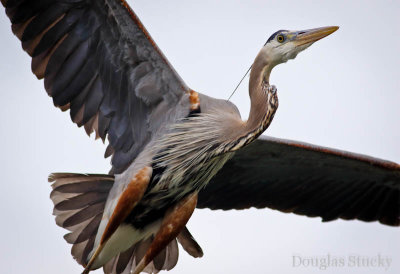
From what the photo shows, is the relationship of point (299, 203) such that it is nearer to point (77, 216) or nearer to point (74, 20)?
point (77, 216)

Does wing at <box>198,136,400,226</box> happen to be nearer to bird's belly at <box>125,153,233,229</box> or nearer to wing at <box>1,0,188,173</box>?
bird's belly at <box>125,153,233,229</box>

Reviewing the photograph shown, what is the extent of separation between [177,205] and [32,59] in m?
1.74

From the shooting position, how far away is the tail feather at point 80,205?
7.25 meters

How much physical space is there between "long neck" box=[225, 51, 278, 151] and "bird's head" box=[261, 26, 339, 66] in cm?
7

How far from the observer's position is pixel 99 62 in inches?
284

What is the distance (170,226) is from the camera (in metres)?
7.02

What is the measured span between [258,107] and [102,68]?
1.40 m

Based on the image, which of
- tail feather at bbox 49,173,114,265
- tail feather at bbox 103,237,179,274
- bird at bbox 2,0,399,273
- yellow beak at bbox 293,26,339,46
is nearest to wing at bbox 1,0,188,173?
bird at bbox 2,0,399,273

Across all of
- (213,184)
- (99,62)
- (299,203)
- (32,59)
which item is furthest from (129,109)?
(299,203)

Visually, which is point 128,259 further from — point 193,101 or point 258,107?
point 258,107

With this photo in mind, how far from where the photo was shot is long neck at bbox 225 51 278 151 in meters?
6.74

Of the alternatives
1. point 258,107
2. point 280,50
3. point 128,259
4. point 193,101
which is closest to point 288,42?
point 280,50

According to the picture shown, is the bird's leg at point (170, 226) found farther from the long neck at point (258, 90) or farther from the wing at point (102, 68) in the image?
the long neck at point (258, 90)

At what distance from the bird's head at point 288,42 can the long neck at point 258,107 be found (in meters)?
0.07
